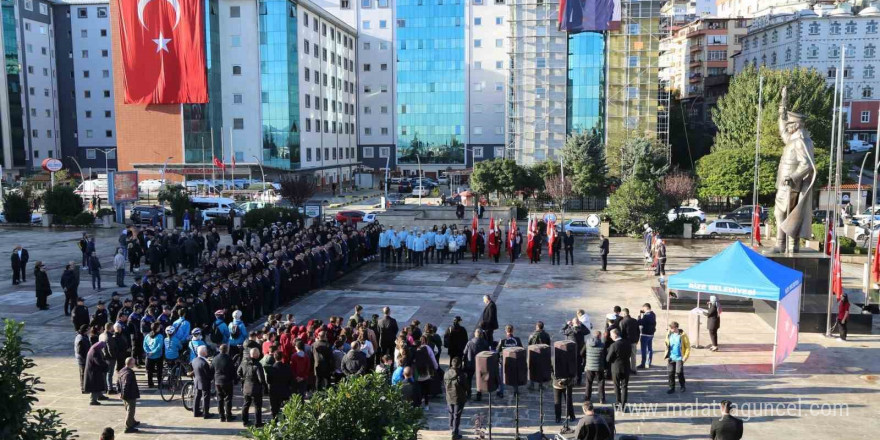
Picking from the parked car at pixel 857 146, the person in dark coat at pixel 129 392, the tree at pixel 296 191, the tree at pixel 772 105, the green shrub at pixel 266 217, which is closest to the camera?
the person in dark coat at pixel 129 392

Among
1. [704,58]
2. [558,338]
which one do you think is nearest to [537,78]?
[704,58]

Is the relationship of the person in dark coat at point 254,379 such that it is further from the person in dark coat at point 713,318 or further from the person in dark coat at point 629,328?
the person in dark coat at point 713,318

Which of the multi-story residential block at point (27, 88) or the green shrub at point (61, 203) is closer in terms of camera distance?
the green shrub at point (61, 203)

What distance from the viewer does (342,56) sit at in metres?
82.6

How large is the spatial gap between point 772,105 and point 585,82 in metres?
16.8

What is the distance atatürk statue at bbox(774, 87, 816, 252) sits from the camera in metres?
18.9

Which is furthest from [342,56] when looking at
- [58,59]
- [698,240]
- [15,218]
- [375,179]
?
[698,240]

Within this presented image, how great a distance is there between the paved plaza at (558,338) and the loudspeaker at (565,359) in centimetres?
95

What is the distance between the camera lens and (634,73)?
62906mm

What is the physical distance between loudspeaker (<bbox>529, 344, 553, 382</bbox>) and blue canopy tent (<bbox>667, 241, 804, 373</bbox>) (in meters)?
5.66

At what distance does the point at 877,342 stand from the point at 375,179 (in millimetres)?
73571

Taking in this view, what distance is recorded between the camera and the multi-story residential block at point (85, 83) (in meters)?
88.2

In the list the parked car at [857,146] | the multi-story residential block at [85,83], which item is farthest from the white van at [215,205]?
the parked car at [857,146]

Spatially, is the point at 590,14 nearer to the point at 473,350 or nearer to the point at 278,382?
the point at 473,350
